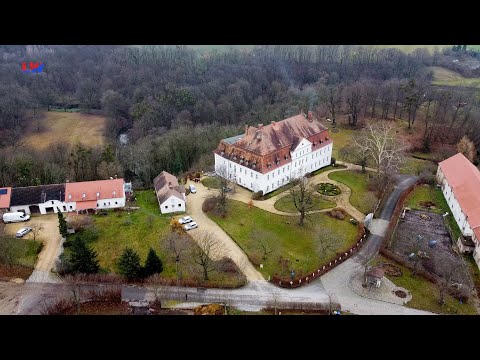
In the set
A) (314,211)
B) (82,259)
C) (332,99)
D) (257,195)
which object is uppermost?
(332,99)

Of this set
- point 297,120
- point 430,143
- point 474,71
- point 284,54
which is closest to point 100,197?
point 297,120

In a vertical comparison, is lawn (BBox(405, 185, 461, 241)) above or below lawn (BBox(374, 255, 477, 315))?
above

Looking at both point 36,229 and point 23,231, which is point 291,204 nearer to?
point 36,229

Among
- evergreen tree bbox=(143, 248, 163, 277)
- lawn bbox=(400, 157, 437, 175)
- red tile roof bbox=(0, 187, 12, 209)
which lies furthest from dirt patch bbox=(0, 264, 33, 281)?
lawn bbox=(400, 157, 437, 175)

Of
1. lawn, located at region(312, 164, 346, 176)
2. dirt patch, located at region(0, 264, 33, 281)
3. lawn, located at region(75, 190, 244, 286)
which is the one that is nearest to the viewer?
dirt patch, located at region(0, 264, 33, 281)

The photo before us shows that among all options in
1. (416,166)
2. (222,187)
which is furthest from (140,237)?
(416,166)

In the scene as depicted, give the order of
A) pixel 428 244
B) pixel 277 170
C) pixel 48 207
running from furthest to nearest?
pixel 277 170
pixel 48 207
pixel 428 244

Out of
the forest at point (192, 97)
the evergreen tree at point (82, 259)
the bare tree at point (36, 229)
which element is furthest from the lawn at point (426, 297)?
the bare tree at point (36, 229)

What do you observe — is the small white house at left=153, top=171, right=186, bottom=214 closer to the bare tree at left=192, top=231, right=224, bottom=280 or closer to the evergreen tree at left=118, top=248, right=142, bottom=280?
the bare tree at left=192, top=231, right=224, bottom=280
